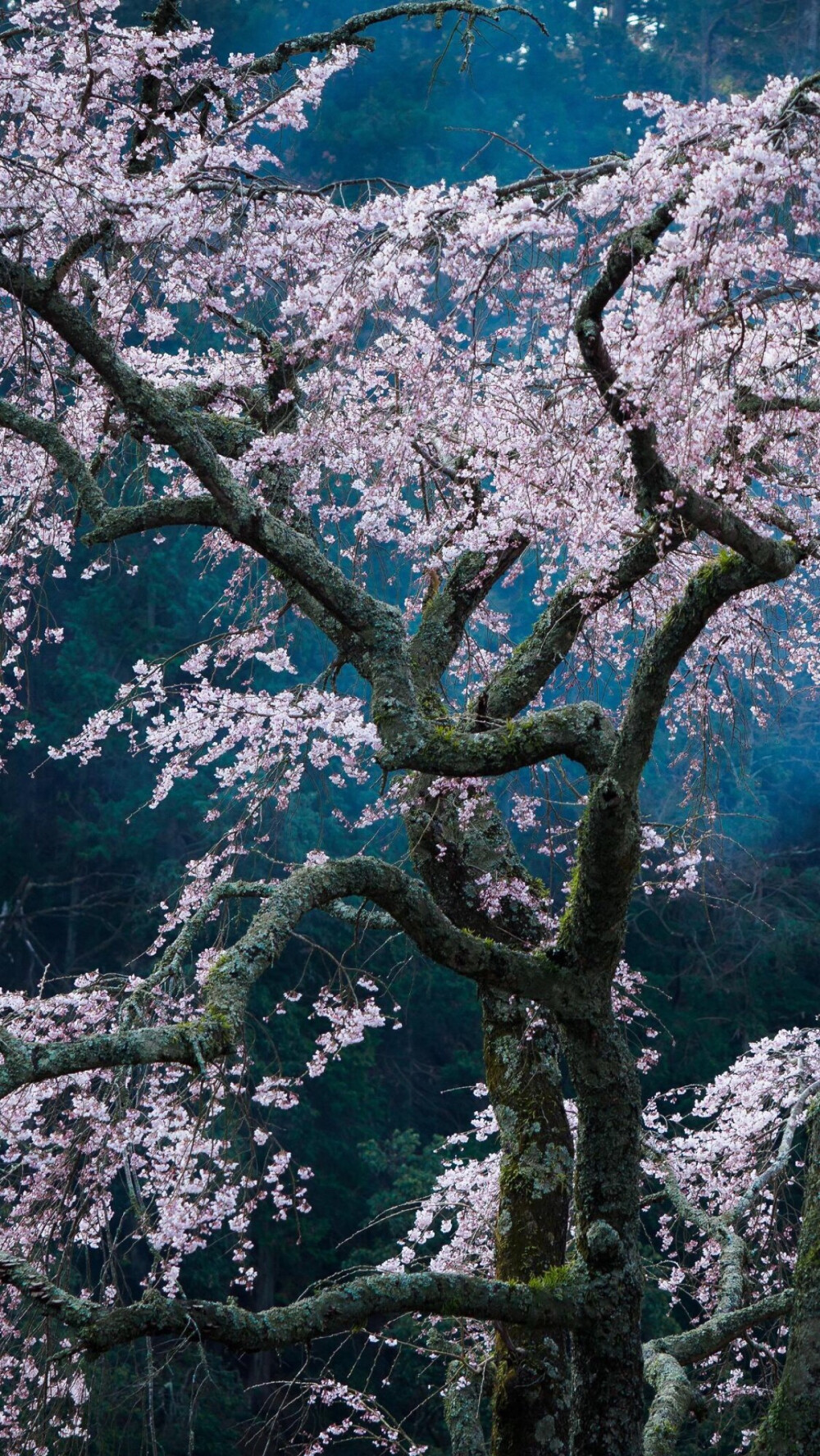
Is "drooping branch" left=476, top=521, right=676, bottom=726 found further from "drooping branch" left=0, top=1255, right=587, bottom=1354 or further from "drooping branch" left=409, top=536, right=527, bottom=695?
"drooping branch" left=0, top=1255, right=587, bottom=1354

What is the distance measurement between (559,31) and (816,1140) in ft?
42.0

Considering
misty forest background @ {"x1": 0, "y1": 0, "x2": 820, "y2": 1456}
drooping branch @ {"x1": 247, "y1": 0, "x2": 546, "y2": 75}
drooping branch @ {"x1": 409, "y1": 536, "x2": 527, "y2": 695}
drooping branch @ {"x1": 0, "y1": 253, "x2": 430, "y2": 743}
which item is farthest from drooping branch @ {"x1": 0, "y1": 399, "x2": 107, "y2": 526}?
misty forest background @ {"x1": 0, "y1": 0, "x2": 820, "y2": 1456}

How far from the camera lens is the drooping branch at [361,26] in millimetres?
3053

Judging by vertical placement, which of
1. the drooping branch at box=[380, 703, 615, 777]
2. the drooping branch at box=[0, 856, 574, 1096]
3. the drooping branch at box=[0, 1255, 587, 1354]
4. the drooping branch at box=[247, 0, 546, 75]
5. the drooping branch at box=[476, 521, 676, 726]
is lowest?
the drooping branch at box=[0, 1255, 587, 1354]

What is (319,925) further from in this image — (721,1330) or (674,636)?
(674,636)

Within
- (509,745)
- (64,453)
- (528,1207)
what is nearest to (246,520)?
(64,453)

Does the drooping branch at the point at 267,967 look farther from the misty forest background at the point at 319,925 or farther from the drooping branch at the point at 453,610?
the misty forest background at the point at 319,925

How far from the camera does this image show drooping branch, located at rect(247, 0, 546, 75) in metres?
3.05

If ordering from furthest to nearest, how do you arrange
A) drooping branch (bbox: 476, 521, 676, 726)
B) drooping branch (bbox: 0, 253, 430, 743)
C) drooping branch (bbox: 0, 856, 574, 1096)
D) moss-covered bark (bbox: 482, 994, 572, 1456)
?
drooping branch (bbox: 476, 521, 676, 726) < moss-covered bark (bbox: 482, 994, 572, 1456) < drooping branch (bbox: 0, 253, 430, 743) < drooping branch (bbox: 0, 856, 574, 1096)

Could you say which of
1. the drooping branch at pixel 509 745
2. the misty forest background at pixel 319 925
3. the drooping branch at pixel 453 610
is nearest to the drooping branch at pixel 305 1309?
the drooping branch at pixel 509 745

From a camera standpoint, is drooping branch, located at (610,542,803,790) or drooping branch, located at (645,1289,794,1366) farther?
drooping branch, located at (645,1289,794,1366)

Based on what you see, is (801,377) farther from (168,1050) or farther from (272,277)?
(168,1050)

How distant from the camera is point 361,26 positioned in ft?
10.4

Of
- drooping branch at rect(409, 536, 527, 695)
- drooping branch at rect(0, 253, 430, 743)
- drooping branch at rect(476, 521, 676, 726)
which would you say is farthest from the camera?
drooping branch at rect(409, 536, 527, 695)
